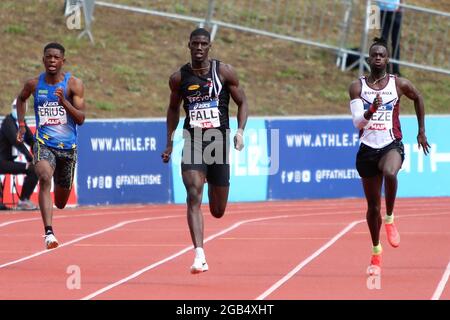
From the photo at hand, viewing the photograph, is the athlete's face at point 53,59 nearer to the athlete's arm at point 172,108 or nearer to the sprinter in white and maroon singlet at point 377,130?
the athlete's arm at point 172,108

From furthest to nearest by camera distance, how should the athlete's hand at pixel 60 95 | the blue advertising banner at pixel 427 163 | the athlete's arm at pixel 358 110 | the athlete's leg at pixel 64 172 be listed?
the blue advertising banner at pixel 427 163, the athlete's leg at pixel 64 172, the athlete's hand at pixel 60 95, the athlete's arm at pixel 358 110

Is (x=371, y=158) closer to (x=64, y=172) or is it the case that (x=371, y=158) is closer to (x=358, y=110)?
(x=358, y=110)

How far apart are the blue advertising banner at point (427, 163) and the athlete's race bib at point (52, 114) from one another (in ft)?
35.2

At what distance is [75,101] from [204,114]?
5.96ft

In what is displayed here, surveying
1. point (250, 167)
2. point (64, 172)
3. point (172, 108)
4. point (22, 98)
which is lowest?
point (250, 167)

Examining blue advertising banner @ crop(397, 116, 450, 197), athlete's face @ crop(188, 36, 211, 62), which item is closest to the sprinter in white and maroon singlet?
athlete's face @ crop(188, 36, 211, 62)

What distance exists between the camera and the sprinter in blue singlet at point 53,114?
12.5 metres

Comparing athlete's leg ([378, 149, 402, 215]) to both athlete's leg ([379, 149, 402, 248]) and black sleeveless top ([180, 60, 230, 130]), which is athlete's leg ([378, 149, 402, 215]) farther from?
black sleeveless top ([180, 60, 230, 130])

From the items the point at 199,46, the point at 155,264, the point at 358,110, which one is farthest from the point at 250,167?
the point at 199,46

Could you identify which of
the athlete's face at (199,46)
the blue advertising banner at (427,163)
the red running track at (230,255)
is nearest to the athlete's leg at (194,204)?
the red running track at (230,255)

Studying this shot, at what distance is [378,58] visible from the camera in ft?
37.8

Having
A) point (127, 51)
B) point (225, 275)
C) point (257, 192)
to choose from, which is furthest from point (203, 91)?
point (127, 51)
